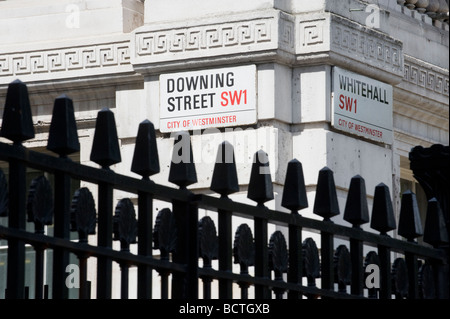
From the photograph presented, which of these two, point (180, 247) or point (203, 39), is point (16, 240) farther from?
point (203, 39)

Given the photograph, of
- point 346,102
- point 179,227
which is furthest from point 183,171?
point 346,102

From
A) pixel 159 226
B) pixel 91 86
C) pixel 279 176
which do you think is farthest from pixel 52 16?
pixel 159 226

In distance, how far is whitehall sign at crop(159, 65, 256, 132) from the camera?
11.6 metres

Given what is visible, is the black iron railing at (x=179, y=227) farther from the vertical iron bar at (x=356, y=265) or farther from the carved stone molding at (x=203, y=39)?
the carved stone molding at (x=203, y=39)

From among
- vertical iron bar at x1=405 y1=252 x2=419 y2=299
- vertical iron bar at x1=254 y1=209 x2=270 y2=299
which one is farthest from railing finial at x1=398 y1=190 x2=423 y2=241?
vertical iron bar at x1=254 y1=209 x2=270 y2=299

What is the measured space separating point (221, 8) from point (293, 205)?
626cm

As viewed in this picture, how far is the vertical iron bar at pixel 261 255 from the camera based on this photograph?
570 cm

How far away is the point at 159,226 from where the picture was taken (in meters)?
5.17

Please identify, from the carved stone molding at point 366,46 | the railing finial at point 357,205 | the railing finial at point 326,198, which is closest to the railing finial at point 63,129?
the railing finial at point 326,198

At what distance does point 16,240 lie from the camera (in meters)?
4.49

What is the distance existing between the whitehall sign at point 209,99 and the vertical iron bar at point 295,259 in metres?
5.62

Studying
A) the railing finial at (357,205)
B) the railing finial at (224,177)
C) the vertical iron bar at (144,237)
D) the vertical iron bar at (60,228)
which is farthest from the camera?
the railing finial at (357,205)

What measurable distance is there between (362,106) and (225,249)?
272 inches
